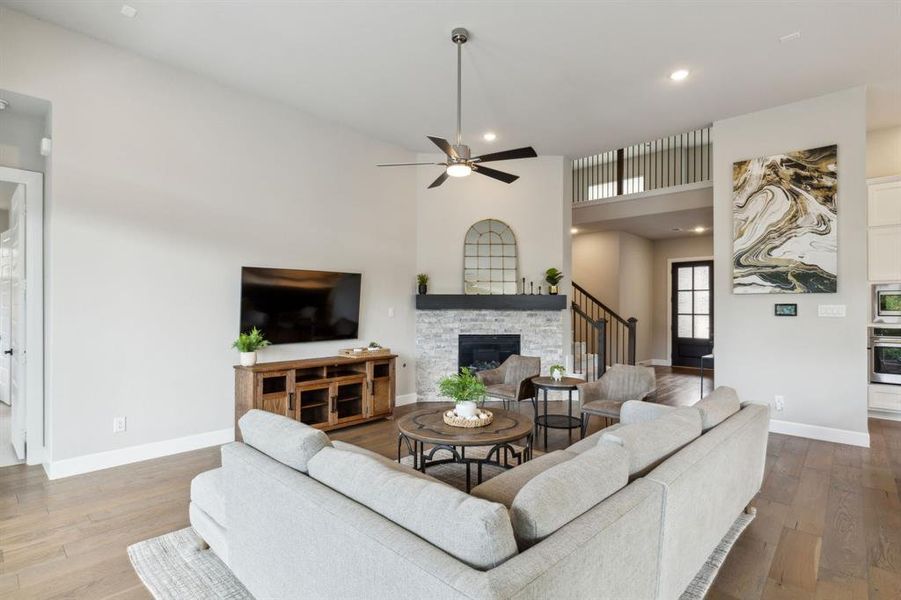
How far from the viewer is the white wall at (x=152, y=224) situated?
11.5 ft

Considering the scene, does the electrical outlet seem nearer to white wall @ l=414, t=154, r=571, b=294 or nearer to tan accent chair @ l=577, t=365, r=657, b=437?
tan accent chair @ l=577, t=365, r=657, b=437

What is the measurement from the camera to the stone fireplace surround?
6.26m

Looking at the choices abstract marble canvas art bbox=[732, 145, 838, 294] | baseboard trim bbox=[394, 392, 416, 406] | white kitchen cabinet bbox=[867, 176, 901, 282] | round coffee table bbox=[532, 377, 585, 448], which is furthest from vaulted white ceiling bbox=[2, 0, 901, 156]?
baseboard trim bbox=[394, 392, 416, 406]

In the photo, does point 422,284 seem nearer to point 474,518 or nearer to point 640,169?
point 474,518

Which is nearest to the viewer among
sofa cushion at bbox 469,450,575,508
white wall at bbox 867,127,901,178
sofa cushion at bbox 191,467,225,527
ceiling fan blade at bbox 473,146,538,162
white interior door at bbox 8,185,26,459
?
sofa cushion at bbox 469,450,575,508

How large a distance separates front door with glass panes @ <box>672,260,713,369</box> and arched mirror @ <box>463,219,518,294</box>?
17.0ft

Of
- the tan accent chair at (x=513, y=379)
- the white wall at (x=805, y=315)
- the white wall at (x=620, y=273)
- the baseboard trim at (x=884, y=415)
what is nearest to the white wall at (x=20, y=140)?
the tan accent chair at (x=513, y=379)

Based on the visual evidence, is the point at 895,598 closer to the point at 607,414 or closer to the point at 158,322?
the point at 607,414

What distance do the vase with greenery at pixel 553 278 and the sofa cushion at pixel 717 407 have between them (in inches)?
134

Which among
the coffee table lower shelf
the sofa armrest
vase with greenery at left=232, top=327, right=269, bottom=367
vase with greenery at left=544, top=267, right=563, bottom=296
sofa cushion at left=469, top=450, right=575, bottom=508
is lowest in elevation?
the coffee table lower shelf

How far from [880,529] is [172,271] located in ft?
17.9

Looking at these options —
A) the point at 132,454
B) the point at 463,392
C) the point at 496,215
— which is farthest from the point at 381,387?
the point at 496,215

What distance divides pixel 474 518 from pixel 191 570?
1884 mm

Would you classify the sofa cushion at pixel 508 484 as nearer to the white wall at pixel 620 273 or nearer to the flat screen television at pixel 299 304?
the flat screen television at pixel 299 304
